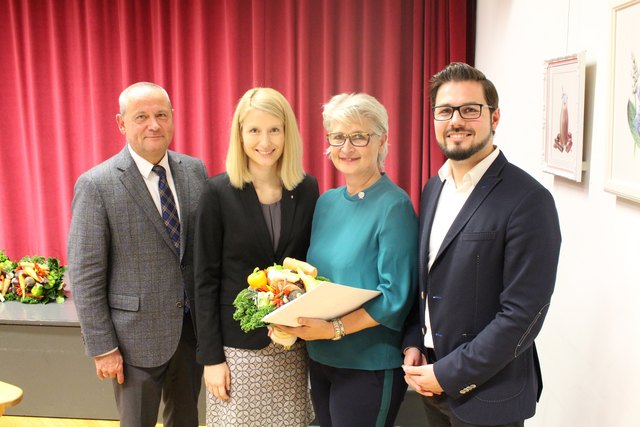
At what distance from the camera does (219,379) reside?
2053mm

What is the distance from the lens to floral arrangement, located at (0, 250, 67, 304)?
347 cm

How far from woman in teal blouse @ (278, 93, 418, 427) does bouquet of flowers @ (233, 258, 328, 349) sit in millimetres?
105

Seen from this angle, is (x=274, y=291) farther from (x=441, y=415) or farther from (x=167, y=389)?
(x=167, y=389)

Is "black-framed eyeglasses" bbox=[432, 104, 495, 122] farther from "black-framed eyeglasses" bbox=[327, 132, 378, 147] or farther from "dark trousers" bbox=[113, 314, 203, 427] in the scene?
"dark trousers" bbox=[113, 314, 203, 427]

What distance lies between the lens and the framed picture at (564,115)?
2.07m

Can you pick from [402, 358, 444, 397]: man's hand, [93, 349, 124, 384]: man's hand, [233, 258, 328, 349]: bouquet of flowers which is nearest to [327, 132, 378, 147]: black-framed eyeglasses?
[233, 258, 328, 349]: bouquet of flowers

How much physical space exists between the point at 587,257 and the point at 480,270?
0.69m

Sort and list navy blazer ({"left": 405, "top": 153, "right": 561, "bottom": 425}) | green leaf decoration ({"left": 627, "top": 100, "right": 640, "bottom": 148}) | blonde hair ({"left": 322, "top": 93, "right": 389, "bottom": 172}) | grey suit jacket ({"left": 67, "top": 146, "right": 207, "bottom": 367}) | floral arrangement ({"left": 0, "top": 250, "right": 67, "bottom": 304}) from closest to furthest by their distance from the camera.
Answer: navy blazer ({"left": 405, "top": 153, "right": 561, "bottom": 425}) < green leaf decoration ({"left": 627, "top": 100, "right": 640, "bottom": 148}) < blonde hair ({"left": 322, "top": 93, "right": 389, "bottom": 172}) < grey suit jacket ({"left": 67, "top": 146, "right": 207, "bottom": 367}) < floral arrangement ({"left": 0, "top": 250, "right": 67, "bottom": 304})

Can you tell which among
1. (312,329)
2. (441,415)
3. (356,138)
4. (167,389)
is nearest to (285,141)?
(356,138)

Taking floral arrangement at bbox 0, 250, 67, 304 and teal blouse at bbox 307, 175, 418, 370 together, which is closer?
teal blouse at bbox 307, 175, 418, 370

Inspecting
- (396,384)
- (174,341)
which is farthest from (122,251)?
(396,384)

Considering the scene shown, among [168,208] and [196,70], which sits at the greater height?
[196,70]

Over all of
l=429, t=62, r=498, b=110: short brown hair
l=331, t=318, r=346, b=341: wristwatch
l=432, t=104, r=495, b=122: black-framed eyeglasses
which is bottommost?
l=331, t=318, r=346, b=341: wristwatch

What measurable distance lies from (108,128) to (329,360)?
263 cm
